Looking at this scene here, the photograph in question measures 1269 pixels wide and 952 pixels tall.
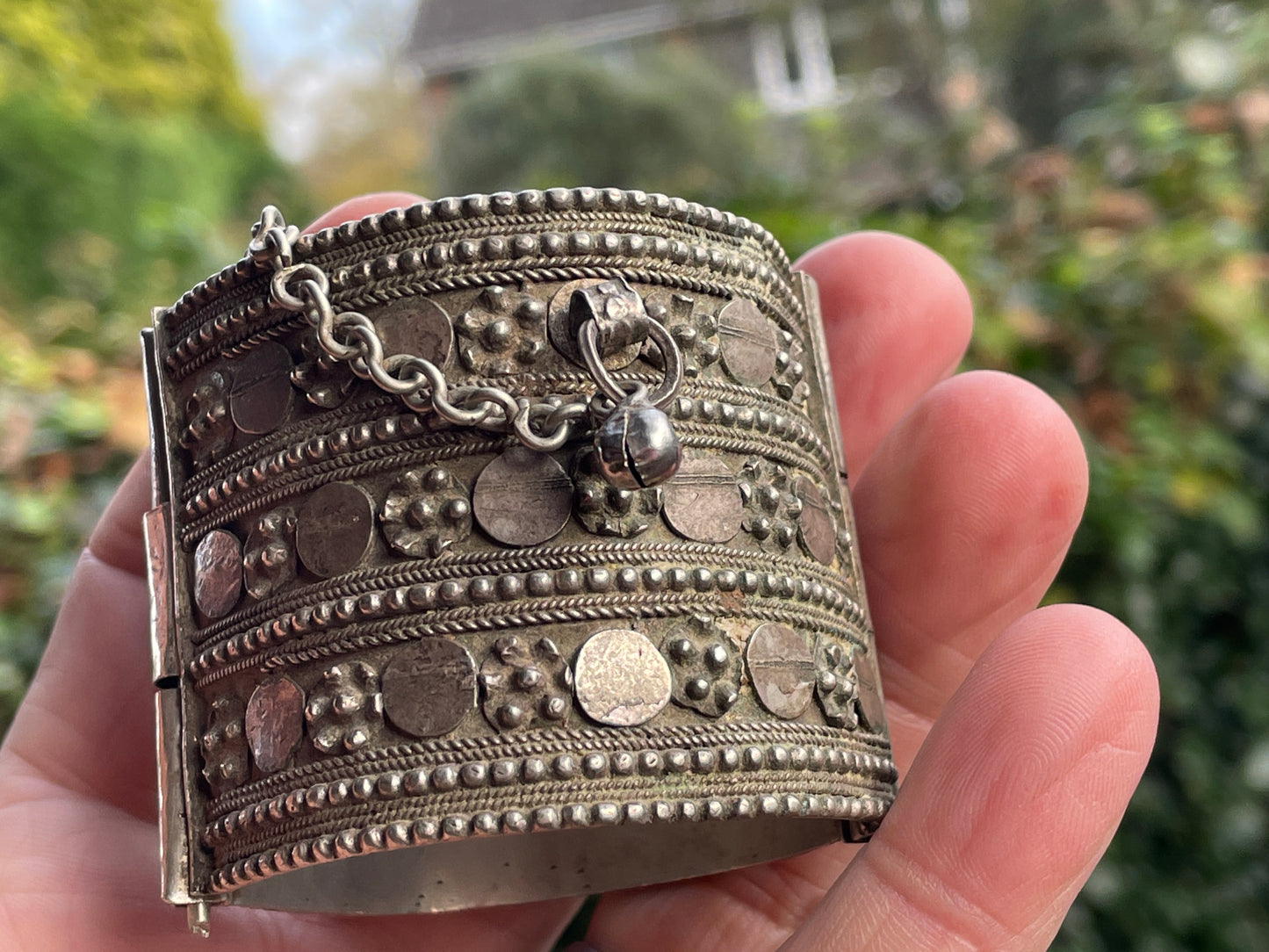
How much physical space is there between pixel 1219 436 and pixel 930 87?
17.2ft

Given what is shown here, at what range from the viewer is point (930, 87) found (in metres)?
7.25

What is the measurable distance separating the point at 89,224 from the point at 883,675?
8195mm

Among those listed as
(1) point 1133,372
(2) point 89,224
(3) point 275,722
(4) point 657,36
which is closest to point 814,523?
(3) point 275,722

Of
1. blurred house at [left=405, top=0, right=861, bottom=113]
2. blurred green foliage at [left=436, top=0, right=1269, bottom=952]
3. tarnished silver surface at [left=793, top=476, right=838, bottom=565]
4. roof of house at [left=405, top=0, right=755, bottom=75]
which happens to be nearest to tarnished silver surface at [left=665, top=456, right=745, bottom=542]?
tarnished silver surface at [left=793, top=476, right=838, bottom=565]

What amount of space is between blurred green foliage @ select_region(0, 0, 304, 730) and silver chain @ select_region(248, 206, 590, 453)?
1.20 meters

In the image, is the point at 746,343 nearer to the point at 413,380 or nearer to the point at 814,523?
the point at 814,523

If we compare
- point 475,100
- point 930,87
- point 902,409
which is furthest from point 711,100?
point 902,409

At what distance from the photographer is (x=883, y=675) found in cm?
183

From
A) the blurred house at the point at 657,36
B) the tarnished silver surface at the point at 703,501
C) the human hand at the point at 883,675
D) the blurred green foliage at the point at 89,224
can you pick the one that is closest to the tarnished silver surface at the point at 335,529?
the tarnished silver surface at the point at 703,501

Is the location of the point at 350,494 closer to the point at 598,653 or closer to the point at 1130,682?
the point at 598,653

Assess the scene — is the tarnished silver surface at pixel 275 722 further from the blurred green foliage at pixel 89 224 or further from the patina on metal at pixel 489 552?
the blurred green foliage at pixel 89 224

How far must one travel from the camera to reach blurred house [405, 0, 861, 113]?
33.8 feet

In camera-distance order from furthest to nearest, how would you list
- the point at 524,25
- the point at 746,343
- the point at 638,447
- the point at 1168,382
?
the point at 524,25
the point at 1168,382
the point at 746,343
the point at 638,447

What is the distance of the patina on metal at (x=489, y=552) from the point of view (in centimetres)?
121
